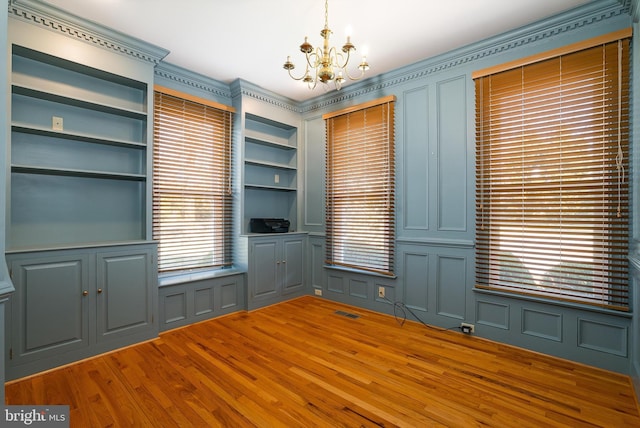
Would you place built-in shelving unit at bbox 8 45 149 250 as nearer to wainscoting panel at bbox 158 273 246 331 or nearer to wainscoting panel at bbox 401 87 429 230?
wainscoting panel at bbox 158 273 246 331

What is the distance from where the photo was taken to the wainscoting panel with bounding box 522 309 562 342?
2670 millimetres

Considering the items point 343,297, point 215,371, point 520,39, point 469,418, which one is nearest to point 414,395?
point 469,418

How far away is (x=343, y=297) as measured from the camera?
4176mm

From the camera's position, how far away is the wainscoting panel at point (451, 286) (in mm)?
3189

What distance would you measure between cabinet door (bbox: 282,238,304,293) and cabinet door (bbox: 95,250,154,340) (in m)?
1.72

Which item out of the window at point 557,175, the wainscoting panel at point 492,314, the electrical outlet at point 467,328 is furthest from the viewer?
the electrical outlet at point 467,328

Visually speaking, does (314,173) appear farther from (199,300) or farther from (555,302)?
(555,302)

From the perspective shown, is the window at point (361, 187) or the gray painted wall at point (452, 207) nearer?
the gray painted wall at point (452, 207)

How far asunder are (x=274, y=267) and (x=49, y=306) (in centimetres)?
230

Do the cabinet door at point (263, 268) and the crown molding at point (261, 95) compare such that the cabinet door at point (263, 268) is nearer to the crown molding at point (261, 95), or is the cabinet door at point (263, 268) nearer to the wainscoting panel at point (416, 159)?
the wainscoting panel at point (416, 159)

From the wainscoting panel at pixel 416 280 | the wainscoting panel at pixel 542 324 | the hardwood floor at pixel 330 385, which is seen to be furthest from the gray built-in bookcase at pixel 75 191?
the wainscoting panel at pixel 542 324

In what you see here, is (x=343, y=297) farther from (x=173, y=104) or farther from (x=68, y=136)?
(x=68, y=136)

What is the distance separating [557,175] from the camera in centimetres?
266

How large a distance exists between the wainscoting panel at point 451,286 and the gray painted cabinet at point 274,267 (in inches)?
76.8
